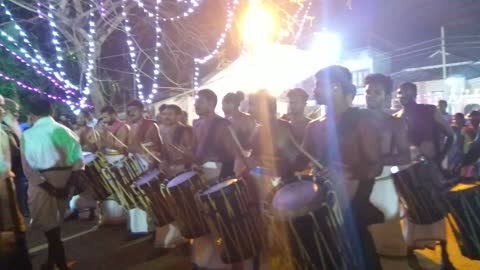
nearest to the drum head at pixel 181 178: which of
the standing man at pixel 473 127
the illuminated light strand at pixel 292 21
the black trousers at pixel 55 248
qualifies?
the black trousers at pixel 55 248

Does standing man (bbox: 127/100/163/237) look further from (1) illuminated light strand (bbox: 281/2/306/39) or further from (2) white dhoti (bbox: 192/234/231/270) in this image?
(1) illuminated light strand (bbox: 281/2/306/39)

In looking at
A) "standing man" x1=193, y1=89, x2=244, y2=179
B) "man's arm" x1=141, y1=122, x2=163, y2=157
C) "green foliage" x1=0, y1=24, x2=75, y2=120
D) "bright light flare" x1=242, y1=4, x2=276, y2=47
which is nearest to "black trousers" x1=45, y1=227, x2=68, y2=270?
"standing man" x1=193, y1=89, x2=244, y2=179

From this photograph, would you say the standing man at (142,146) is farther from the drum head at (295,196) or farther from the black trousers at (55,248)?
the drum head at (295,196)

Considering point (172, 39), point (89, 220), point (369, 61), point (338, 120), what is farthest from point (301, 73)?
point (338, 120)

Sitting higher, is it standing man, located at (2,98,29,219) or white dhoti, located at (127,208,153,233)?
standing man, located at (2,98,29,219)

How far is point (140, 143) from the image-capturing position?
6328mm

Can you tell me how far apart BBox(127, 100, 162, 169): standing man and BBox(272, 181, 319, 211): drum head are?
10.0 feet

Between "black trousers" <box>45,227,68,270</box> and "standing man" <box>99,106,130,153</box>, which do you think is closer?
"black trousers" <box>45,227,68,270</box>

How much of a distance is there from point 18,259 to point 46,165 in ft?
3.28

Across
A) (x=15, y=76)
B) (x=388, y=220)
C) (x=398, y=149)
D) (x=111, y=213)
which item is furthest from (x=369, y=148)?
(x=15, y=76)

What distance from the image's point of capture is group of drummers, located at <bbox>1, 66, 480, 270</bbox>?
3.21 m

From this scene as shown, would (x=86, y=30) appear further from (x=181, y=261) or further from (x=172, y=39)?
(x=181, y=261)

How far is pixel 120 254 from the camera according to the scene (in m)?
5.93

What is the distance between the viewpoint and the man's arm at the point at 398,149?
3.76m
